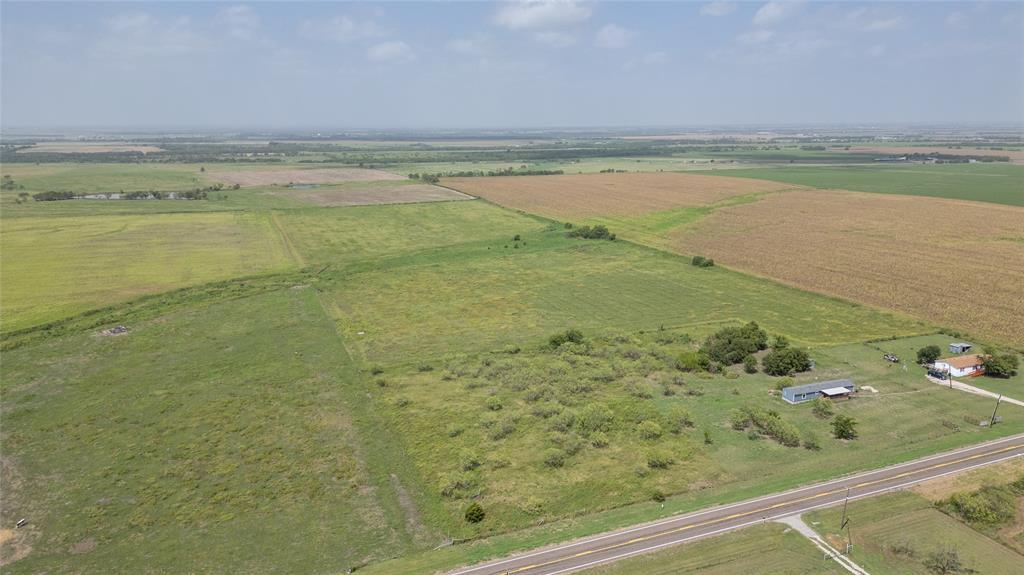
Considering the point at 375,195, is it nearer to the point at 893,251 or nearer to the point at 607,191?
the point at 607,191

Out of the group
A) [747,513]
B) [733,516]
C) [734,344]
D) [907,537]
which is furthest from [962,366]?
[733,516]

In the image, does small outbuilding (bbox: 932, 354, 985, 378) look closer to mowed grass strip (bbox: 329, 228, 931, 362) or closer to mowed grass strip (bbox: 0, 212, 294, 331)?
mowed grass strip (bbox: 329, 228, 931, 362)

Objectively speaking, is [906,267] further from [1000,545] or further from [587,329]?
[1000,545]

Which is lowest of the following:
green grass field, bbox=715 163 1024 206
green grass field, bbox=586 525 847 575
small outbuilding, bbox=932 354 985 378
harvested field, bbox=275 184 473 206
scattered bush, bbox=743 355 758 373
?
green grass field, bbox=586 525 847 575

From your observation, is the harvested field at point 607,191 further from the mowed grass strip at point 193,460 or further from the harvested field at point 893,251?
the mowed grass strip at point 193,460

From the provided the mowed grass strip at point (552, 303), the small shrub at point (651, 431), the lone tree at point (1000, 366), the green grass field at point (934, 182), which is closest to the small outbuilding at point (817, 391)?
the small shrub at point (651, 431)

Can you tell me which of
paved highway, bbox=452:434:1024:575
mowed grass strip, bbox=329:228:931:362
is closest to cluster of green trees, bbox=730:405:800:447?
paved highway, bbox=452:434:1024:575

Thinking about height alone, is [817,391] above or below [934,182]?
below
